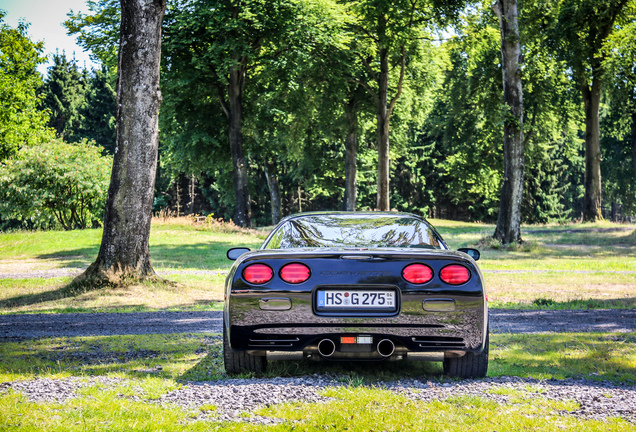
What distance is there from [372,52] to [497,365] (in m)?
25.8

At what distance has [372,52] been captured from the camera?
29.4 metres

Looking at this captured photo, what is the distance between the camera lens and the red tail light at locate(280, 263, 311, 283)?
4340 mm

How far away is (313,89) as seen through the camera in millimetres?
30828

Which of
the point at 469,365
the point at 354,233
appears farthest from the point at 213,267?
the point at 469,365

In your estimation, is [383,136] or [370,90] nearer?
[383,136]

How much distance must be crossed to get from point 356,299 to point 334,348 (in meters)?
0.38

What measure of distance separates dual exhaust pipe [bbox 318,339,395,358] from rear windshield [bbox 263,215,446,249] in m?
0.78

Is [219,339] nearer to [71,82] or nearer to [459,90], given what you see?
[459,90]

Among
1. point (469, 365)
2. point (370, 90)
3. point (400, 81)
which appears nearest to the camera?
point (469, 365)

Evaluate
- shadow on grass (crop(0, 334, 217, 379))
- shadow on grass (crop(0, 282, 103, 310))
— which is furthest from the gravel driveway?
shadow on grass (crop(0, 282, 103, 310))

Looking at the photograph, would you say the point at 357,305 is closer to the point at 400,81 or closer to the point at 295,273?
the point at 295,273

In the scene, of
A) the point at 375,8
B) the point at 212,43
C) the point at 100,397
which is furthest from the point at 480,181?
the point at 100,397

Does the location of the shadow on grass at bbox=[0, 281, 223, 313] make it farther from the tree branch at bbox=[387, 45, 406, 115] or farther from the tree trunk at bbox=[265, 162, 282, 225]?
the tree trunk at bbox=[265, 162, 282, 225]

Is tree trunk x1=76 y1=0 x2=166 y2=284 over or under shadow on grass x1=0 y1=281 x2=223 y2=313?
over
